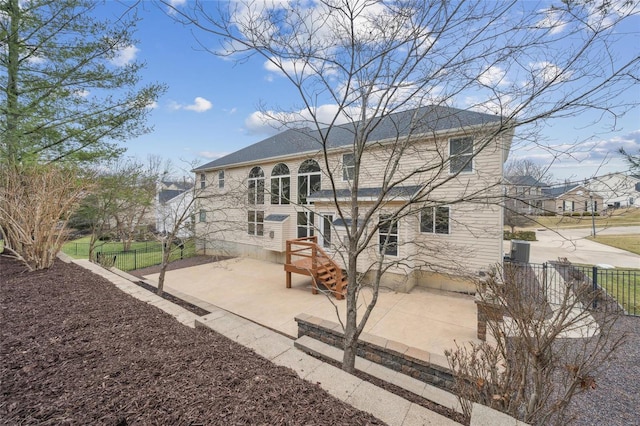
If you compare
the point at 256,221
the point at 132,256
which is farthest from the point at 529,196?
the point at 132,256

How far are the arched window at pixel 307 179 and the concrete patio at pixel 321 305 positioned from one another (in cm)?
410

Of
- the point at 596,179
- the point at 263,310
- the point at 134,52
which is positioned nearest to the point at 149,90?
the point at 134,52

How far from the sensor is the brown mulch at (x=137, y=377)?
5.69 feet

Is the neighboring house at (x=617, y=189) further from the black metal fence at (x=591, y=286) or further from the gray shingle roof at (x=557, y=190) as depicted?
the black metal fence at (x=591, y=286)

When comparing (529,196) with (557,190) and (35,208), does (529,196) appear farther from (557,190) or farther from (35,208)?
(35,208)

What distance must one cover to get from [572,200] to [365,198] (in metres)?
6.46

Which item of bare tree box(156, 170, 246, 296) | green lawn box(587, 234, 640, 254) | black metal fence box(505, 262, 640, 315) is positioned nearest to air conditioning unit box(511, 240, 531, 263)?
black metal fence box(505, 262, 640, 315)

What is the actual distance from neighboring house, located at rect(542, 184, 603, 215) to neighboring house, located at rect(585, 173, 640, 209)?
0.18 feet

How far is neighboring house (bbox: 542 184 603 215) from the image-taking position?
2469 mm

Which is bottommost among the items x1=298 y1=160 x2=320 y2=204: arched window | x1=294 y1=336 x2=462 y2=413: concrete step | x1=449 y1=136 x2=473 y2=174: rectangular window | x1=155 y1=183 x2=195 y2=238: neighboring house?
x1=294 y1=336 x2=462 y2=413: concrete step

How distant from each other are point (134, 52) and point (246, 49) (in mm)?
6313

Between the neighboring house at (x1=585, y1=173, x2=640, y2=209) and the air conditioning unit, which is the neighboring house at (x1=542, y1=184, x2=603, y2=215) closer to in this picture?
the neighboring house at (x1=585, y1=173, x2=640, y2=209)

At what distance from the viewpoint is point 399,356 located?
3812 mm

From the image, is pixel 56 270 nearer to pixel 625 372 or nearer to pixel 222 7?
pixel 222 7
